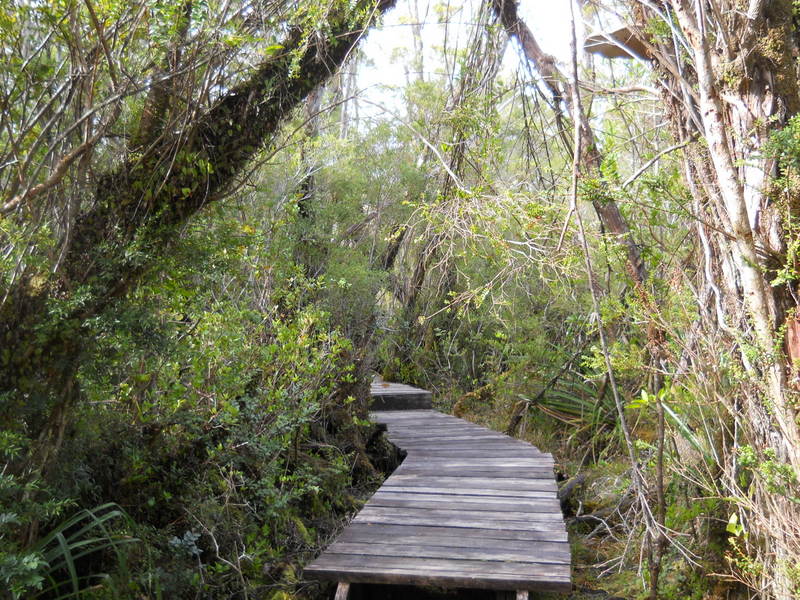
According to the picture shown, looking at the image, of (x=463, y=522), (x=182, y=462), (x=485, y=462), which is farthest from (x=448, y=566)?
(x=485, y=462)

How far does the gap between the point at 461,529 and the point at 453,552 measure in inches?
15.9

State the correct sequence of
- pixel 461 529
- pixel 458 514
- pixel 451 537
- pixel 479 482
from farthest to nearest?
1. pixel 479 482
2. pixel 458 514
3. pixel 461 529
4. pixel 451 537

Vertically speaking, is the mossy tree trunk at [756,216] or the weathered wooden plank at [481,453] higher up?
the mossy tree trunk at [756,216]

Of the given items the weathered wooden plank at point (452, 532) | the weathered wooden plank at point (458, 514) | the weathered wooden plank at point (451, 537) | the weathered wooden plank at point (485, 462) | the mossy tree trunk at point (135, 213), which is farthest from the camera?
the weathered wooden plank at point (485, 462)

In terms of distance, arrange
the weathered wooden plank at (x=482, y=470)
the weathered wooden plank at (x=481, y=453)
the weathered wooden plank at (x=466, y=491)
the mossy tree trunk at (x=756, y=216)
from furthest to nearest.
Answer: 1. the weathered wooden plank at (x=481, y=453)
2. the weathered wooden plank at (x=482, y=470)
3. the weathered wooden plank at (x=466, y=491)
4. the mossy tree trunk at (x=756, y=216)

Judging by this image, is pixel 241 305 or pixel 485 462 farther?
pixel 485 462

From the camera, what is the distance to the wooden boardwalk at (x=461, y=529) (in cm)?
345

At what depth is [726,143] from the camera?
9.73ft

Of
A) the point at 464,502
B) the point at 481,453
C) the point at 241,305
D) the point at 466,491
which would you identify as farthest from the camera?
the point at 481,453

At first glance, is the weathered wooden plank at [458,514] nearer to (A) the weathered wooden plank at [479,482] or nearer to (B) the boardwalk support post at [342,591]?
(A) the weathered wooden plank at [479,482]

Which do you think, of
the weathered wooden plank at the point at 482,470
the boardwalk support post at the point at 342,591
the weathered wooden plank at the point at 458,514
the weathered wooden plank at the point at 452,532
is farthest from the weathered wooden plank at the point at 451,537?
the weathered wooden plank at the point at 482,470

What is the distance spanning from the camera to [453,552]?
376 centimetres

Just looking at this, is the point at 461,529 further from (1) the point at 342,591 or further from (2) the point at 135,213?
(2) the point at 135,213

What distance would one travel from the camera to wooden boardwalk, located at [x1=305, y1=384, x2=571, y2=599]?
345 cm
